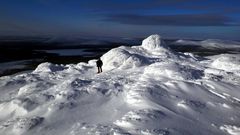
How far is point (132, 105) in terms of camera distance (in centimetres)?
1326

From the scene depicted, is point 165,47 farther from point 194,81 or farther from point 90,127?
point 90,127

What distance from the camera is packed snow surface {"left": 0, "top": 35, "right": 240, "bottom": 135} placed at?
430 inches

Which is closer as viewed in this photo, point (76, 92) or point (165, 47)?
point (76, 92)

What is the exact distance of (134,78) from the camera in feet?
61.7

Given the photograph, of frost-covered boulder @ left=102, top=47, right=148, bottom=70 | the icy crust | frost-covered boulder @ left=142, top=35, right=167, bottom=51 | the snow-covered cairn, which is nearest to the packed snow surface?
the icy crust

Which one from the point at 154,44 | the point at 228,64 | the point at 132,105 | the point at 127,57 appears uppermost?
the point at 154,44

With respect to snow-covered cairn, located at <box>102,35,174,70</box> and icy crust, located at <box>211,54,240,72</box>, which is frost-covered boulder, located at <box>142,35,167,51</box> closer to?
snow-covered cairn, located at <box>102,35,174,70</box>

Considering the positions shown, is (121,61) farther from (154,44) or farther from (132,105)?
(132,105)

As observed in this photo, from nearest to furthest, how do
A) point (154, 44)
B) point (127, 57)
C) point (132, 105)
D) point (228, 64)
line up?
point (132, 105), point (228, 64), point (127, 57), point (154, 44)

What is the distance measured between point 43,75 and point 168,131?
15.1m

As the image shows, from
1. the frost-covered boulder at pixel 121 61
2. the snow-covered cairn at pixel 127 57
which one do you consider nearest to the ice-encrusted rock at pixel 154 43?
the snow-covered cairn at pixel 127 57

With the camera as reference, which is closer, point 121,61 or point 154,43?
point 121,61

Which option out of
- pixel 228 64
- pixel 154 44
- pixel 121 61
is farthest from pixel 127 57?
pixel 228 64

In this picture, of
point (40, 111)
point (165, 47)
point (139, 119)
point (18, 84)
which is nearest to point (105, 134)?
point (139, 119)
